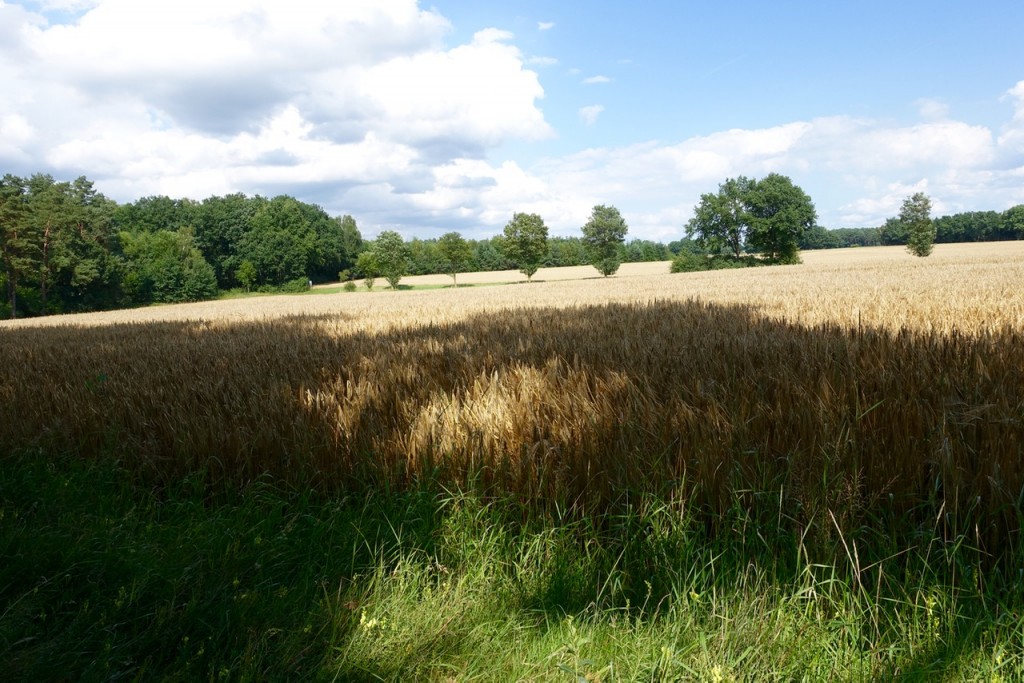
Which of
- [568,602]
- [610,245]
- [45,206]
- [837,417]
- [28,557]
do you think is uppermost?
[45,206]

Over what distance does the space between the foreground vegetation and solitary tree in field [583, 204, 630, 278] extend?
82.6 m

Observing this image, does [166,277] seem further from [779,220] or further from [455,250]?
[779,220]

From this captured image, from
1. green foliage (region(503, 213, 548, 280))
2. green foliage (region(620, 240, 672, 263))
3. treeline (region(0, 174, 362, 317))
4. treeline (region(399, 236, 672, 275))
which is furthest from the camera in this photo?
green foliage (region(620, 240, 672, 263))

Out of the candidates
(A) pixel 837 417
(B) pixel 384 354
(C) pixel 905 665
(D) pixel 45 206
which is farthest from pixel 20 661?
(D) pixel 45 206

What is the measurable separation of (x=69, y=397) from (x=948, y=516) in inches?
220

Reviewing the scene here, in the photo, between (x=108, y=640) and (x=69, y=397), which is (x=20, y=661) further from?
(x=69, y=397)

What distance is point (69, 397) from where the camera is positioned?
4316 millimetres

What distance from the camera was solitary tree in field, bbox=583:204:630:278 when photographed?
8462 cm

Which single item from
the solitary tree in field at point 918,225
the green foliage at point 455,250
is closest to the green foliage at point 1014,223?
the solitary tree in field at point 918,225

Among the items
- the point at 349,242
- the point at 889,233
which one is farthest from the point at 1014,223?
the point at 349,242

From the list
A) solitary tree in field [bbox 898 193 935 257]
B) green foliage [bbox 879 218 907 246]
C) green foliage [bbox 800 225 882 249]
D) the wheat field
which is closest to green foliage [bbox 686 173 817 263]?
solitary tree in field [bbox 898 193 935 257]

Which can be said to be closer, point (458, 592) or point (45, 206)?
point (458, 592)

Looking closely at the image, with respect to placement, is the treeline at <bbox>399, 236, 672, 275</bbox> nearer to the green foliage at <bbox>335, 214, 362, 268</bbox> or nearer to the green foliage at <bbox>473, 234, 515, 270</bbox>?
the green foliage at <bbox>473, 234, 515, 270</bbox>

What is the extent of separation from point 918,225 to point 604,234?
134 feet
